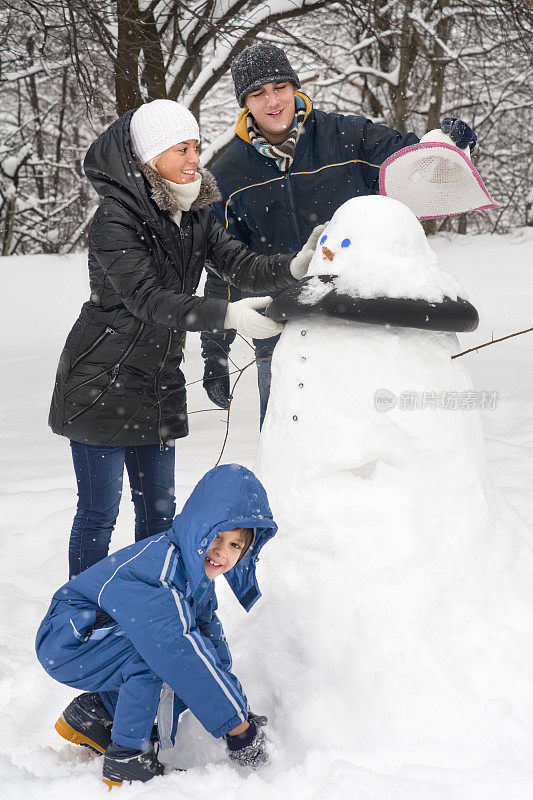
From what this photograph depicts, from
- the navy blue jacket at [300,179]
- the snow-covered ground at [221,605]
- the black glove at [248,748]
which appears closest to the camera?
the snow-covered ground at [221,605]

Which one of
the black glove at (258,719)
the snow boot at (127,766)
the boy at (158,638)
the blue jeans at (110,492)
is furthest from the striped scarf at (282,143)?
the snow boot at (127,766)

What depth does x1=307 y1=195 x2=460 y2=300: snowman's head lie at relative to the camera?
194 cm

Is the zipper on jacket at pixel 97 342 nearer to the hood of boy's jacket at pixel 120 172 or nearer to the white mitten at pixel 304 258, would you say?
the hood of boy's jacket at pixel 120 172

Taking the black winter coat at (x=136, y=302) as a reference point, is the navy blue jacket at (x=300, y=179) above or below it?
above

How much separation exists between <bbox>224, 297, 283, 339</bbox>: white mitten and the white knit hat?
0.53 metres

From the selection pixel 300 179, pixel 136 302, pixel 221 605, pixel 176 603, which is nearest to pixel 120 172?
pixel 136 302

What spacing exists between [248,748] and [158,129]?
5.56 feet

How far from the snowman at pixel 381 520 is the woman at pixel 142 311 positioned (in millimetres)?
275

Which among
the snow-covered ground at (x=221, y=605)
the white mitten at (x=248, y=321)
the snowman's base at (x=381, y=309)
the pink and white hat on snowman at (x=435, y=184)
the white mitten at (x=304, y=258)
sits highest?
the pink and white hat on snowman at (x=435, y=184)

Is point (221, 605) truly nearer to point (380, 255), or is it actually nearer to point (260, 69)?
point (380, 255)

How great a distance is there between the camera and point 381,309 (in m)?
1.90

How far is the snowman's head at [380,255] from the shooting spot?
1.94 meters

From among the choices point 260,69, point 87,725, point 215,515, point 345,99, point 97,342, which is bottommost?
point 87,725

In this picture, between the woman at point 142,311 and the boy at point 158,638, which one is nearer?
the boy at point 158,638
